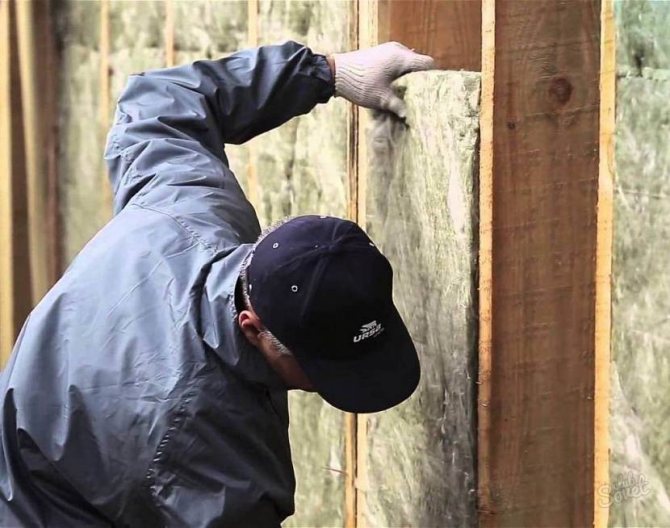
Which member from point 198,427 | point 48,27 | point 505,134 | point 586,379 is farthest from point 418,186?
point 48,27

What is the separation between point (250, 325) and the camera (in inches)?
57.4

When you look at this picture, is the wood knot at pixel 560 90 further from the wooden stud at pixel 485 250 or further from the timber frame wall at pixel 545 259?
the wooden stud at pixel 485 250

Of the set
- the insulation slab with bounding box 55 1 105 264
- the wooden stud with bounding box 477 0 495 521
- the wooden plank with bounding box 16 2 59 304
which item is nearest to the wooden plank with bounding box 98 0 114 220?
the insulation slab with bounding box 55 1 105 264

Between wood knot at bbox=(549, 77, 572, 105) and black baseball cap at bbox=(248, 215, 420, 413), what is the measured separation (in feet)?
1.39

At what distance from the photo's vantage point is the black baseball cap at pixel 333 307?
141 centimetres

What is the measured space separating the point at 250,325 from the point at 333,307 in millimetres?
123

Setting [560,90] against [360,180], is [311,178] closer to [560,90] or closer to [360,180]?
[360,180]

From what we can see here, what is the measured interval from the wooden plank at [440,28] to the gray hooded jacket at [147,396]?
506 mm

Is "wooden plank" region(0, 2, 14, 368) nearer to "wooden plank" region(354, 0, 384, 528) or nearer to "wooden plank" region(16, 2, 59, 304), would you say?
"wooden plank" region(16, 2, 59, 304)

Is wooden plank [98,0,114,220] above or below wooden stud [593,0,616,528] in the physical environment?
above

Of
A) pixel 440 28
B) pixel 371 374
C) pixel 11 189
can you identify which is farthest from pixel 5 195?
pixel 371 374

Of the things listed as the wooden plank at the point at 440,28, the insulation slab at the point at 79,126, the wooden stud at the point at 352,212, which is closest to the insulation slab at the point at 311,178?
the wooden stud at the point at 352,212

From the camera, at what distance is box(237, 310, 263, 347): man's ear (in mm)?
1455

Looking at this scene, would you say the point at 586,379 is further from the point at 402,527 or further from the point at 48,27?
the point at 48,27
